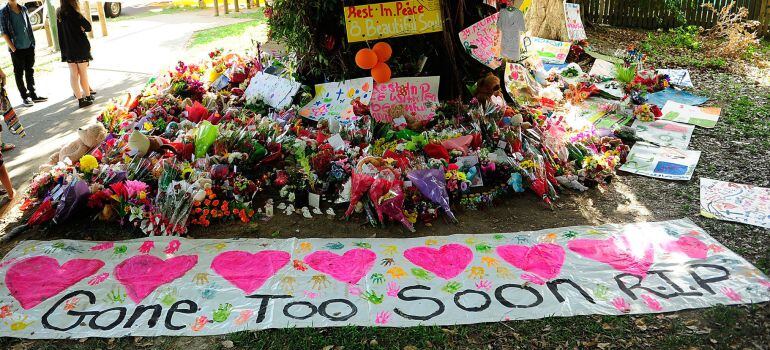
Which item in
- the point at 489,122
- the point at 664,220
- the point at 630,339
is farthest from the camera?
the point at 489,122

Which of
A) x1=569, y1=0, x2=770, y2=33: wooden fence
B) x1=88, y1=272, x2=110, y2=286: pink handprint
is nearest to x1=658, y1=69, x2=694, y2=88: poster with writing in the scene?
x1=569, y1=0, x2=770, y2=33: wooden fence

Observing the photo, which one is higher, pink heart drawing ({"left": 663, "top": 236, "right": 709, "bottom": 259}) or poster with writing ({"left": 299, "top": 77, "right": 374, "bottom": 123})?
poster with writing ({"left": 299, "top": 77, "right": 374, "bottom": 123})

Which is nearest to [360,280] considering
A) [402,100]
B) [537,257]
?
[537,257]

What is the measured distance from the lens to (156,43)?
36.8ft

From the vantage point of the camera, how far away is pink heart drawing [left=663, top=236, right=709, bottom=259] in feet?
12.1

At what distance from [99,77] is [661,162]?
7.83 m

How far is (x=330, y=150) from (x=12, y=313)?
2505mm

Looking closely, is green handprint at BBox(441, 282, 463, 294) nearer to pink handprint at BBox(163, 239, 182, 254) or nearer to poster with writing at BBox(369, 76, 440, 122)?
pink handprint at BBox(163, 239, 182, 254)

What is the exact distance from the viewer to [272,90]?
6.17 m

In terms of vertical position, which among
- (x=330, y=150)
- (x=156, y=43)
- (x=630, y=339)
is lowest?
(x=630, y=339)

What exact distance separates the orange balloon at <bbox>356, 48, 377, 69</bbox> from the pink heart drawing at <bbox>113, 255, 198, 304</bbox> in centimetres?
249

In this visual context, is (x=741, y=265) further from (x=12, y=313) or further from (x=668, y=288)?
(x=12, y=313)

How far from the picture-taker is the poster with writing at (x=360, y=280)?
3207 mm

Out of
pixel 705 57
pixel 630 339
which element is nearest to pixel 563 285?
pixel 630 339
